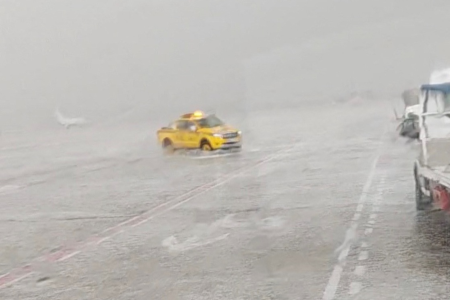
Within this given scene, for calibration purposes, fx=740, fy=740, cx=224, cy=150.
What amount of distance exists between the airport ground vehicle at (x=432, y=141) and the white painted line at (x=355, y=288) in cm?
368

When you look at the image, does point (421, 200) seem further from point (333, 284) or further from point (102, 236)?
point (102, 236)

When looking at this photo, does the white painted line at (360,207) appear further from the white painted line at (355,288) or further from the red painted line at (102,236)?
the white painted line at (355,288)

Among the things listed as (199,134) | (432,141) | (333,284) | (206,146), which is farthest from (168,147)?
(333,284)

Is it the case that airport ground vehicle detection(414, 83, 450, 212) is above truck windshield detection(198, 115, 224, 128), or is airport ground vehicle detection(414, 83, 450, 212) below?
above

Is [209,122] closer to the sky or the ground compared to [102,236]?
closer to the ground

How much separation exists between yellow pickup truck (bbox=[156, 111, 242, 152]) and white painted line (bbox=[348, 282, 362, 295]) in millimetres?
21671

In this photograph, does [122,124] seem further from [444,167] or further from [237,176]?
[444,167]

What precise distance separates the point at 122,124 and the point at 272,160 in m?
58.3

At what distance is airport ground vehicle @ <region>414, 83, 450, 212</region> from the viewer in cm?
1176

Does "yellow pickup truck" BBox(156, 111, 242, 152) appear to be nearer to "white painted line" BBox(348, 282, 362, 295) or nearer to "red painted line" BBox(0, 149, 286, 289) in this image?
"red painted line" BBox(0, 149, 286, 289)

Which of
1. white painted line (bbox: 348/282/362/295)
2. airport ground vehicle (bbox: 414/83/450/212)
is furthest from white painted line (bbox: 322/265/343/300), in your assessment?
airport ground vehicle (bbox: 414/83/450/212)

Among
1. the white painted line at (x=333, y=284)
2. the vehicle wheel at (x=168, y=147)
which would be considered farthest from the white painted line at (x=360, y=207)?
the vehicle wheel at (x=168, y=147)

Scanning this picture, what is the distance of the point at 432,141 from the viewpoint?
12.3 m

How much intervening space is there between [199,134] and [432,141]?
60.6ft
